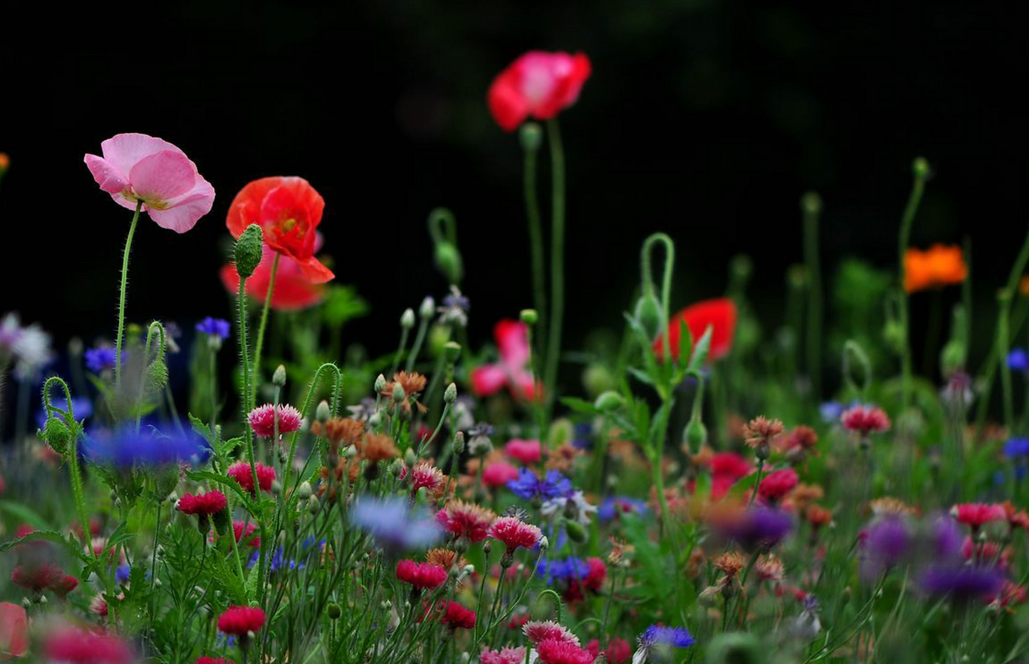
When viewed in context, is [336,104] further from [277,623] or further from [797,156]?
[277,623]

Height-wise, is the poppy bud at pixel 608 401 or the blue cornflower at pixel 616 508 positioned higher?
the poppy bud at pixel 608 401

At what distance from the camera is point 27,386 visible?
1958 mm

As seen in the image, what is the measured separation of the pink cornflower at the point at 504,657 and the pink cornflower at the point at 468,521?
0.32 ft

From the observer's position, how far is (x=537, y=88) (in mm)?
1967

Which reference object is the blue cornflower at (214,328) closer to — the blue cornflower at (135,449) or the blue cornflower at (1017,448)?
the blue cornflower at (135,449)

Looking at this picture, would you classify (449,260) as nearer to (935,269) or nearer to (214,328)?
(214,328)

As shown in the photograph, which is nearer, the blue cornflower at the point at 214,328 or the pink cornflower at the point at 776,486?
the pink cornflower at the point at 776,486

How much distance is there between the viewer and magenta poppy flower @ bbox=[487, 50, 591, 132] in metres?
1.94

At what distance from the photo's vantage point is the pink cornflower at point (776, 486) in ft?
4.21

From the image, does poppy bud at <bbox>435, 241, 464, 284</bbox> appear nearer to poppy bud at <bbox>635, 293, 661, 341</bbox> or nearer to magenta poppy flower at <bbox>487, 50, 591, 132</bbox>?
magenta poppy flower at <bbox>487, 50, 591, 132</bbox>

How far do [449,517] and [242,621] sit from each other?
220mm

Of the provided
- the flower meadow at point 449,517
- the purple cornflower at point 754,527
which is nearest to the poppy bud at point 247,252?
the flower meadow at point 449,517

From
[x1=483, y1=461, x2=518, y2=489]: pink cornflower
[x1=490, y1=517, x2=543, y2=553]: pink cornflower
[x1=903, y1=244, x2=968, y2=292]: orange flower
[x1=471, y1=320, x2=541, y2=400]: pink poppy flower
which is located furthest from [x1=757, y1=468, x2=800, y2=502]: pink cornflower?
[x1=903, y1=244, x2=968, y2=292]: orange flower

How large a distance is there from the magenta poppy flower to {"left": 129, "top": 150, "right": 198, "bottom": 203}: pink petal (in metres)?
0.97
